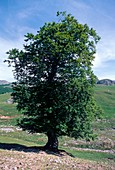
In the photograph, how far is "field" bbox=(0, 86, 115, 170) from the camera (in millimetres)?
23234

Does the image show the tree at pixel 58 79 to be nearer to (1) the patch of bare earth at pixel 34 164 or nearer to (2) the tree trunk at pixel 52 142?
(2) the tree trunk at pixel 52 142

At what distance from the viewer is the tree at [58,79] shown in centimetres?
3212

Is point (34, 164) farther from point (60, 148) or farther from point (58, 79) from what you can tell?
point (60, 148)

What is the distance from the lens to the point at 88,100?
33.2 meters

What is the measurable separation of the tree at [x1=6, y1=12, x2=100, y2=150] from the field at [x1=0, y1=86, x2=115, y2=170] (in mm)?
3709

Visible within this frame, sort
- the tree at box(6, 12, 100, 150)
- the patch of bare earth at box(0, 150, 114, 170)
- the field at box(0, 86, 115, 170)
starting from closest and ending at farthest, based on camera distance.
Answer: the patch of bare earth at box(0, 150, 114, 170)
the field at box(0, 86, 115, 170)
the tree at box(6, 12, 100, 150)

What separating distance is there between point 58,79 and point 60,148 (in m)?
17.8

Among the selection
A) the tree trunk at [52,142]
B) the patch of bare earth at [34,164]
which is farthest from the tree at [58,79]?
the patch of bare earth at [34,164]

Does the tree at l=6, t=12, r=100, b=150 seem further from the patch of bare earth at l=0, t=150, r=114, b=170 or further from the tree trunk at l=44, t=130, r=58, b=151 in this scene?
the patch of bare earth at l=0, t=150, r=114, b=170

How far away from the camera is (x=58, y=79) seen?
34.0 meters

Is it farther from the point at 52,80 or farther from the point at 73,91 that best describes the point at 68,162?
the point at 52,80

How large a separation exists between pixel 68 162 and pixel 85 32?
53.5 feet

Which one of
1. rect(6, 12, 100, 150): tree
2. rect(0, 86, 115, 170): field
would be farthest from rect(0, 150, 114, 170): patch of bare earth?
rect(6, 12, 100, 150): tree

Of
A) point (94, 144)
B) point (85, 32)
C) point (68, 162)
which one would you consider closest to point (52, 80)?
point (85, 32)
